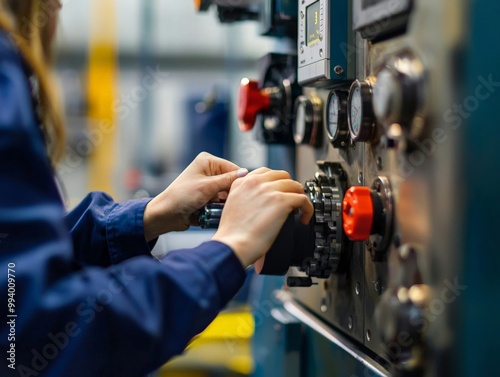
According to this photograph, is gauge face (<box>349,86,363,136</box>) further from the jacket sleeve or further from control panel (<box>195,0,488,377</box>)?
the jacket sleeve

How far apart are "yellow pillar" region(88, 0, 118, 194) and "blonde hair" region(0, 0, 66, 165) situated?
2729 millimetres

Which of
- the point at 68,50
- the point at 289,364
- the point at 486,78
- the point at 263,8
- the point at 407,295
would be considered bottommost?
the point at 289,364

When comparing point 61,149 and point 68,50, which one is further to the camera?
point 68,50

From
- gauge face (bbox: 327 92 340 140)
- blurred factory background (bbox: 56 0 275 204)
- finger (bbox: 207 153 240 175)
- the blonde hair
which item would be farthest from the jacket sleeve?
blurred factory background (bbox: 56 0 275 204)

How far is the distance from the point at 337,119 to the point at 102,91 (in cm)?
281

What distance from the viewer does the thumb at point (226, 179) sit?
101 centimetres

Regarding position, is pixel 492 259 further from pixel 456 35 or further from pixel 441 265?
pixel 456 35

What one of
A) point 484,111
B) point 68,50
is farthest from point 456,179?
point 68,50

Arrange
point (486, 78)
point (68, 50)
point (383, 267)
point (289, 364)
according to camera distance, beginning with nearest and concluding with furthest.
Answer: point (486, 78)
point (383, 267)
point (289, 364)
point (68, 50)

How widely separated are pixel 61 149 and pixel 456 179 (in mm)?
584

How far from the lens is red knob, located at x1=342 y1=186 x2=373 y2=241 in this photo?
807 mm

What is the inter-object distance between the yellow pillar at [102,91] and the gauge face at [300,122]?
2534mm

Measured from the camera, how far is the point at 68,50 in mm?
3666

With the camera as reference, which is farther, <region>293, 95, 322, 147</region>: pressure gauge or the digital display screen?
<region>293, 95, 322, 147</region>: pressure gauge
